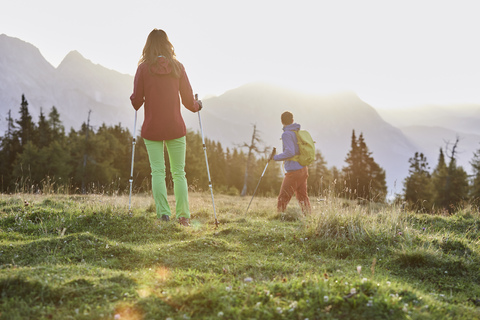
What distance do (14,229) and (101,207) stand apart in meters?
1.54

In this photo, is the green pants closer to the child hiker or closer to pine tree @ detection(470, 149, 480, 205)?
the child hiker

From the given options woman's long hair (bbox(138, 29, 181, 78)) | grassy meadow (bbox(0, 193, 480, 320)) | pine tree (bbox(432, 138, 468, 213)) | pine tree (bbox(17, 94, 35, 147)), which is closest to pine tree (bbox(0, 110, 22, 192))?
pine tree (bbox(17, 94, 35, 147))

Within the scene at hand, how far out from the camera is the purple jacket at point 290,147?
26.2 ft

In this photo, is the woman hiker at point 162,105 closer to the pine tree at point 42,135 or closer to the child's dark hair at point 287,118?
the child's dark hair at point 287,118

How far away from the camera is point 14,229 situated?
19.0ft

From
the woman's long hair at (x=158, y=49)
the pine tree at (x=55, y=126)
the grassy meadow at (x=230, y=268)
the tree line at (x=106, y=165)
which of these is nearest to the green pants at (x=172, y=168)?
the grassy meadow at (x=230, y=268)

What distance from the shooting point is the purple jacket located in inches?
315

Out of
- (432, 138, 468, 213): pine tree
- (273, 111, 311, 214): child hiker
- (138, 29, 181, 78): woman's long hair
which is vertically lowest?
(432, 138, 468, 213): pine tree

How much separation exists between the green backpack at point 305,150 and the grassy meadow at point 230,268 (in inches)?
66.9

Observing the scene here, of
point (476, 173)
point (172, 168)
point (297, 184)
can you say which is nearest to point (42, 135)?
point (172, 168)

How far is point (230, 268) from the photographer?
404 centimetres

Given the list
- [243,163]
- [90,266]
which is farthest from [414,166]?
[90,266]

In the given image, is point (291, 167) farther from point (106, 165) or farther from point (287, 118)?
point (106, 165)

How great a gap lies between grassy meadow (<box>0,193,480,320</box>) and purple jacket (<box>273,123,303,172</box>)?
5.91 feet
